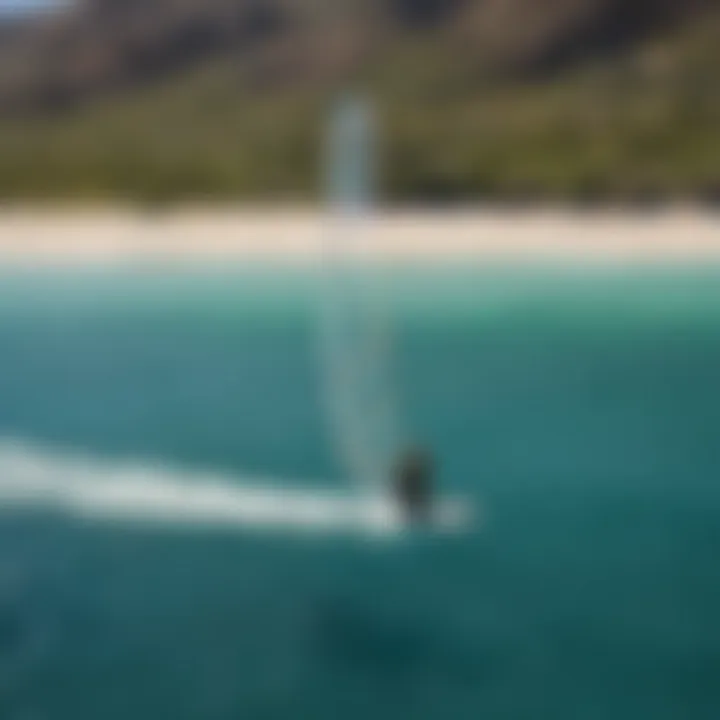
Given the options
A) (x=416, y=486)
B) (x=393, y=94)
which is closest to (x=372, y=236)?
(x=393, y=94)

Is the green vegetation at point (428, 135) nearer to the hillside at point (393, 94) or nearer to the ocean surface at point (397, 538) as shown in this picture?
the hillside at point (393, 94)

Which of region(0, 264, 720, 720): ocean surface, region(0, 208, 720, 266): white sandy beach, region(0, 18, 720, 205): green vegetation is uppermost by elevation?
region(0, 18, 720, 205): green vegetation

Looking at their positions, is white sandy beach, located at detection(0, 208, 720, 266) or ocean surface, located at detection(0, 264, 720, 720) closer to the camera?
ocean surface, located at detection(0, 264, 720, 720)

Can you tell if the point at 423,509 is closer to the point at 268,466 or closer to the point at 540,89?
the point at 268,466

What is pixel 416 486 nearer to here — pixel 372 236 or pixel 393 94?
pixel 372 236

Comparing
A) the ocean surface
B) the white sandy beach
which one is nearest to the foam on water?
the ocean surface

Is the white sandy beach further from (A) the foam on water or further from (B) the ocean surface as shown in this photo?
(A) the foam on water

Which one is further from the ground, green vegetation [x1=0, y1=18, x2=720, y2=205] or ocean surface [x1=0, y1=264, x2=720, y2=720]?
green vegetation [x1=0, y1=18, x2=720, y2=205]
